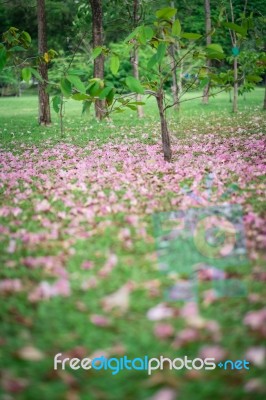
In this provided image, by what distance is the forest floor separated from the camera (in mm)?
1479

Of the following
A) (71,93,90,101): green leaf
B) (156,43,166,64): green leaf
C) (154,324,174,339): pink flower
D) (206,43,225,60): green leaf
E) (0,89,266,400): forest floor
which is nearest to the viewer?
(0,89,266,400): forest floor

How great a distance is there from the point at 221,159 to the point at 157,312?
3903mm

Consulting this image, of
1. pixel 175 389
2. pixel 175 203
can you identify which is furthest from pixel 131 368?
pixel 175 203

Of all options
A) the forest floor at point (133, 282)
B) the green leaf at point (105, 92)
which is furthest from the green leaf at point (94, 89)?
the forest floor at point (133, 282)

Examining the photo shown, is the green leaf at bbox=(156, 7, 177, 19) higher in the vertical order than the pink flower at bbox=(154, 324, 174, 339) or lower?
higher

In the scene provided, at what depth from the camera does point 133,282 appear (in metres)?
2.05

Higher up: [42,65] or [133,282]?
[42,65]

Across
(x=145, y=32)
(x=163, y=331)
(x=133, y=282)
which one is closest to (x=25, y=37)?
(x=145, y=32)

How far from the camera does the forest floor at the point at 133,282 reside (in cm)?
148

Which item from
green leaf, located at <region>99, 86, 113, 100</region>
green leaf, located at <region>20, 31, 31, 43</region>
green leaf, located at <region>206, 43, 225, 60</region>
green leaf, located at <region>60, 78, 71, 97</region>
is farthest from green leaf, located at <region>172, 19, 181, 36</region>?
green leaf, located at <region>20, 31, 31, 43</region>

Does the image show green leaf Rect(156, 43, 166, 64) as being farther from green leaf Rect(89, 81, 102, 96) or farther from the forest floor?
the forest floor

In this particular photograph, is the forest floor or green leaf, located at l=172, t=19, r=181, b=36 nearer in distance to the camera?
the forest floor

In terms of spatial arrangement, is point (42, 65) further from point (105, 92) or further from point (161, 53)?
point (161, 53)

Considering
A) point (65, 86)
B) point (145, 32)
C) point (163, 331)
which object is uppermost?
point (145, 32)
